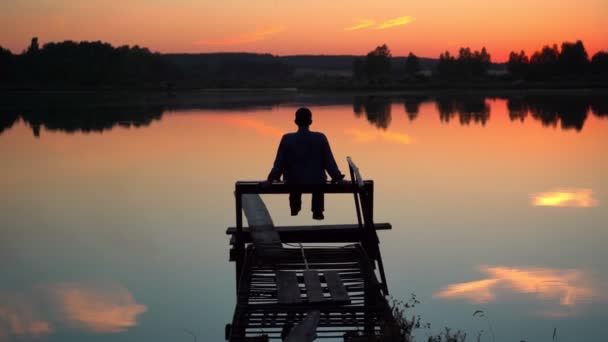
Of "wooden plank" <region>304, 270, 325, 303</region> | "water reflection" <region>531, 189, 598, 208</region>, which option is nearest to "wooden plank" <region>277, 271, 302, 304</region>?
"wooden plank" <region>304, 270, 325, 303</region>

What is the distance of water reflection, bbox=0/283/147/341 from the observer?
11109 millimetres

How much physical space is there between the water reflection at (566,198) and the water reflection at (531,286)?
21.6ft

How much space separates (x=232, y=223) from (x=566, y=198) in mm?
8619

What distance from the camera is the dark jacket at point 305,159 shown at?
10.3m

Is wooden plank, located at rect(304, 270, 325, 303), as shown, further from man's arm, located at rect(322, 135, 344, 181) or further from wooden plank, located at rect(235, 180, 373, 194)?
man's arm, located at rect(322, 135, 344, 181)

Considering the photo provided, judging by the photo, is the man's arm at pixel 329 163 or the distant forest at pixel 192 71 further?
the distant forest at pixel 192 71

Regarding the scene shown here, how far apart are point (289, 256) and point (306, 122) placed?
1.71 meters

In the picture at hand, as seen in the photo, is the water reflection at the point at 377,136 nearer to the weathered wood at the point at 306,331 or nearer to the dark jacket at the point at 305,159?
the dark jacket at the point at 305,159

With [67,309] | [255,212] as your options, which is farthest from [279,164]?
[67,309]

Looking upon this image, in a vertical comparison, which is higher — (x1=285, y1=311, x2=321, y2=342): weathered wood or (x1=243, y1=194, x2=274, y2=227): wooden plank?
(x1=243, y1=194, x2=274, y2=227): wooden plank

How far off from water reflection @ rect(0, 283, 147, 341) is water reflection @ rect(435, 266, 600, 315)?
4.61 m

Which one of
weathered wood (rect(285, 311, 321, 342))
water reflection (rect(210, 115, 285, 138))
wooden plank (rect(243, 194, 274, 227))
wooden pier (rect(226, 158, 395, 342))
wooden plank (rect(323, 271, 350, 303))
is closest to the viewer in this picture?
weathered wood (rect(285, 311, 321, 342))

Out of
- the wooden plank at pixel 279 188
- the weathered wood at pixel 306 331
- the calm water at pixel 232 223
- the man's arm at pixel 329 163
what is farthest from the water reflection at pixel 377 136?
the weathered wood at pixel 306 331

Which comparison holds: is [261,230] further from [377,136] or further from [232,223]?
[377,136]
